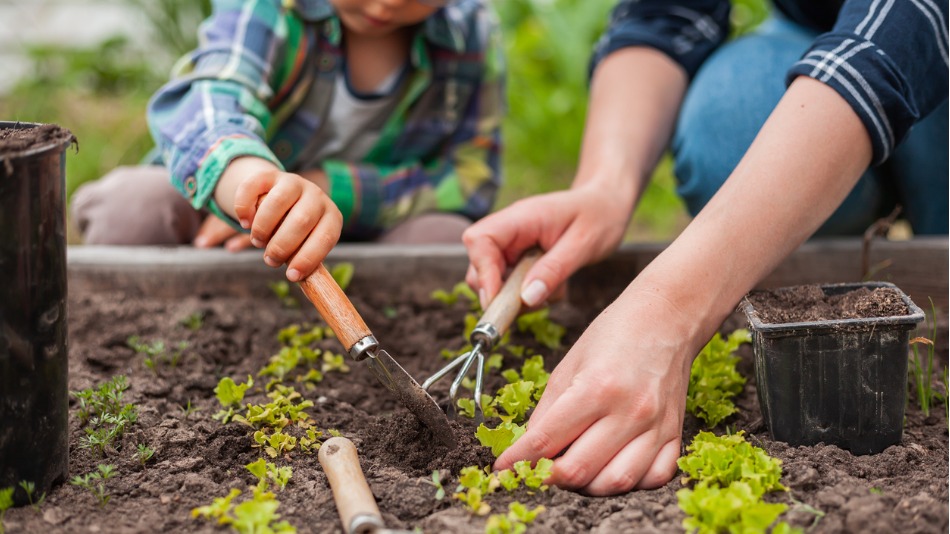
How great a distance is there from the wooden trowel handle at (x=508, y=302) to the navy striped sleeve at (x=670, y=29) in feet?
2.98

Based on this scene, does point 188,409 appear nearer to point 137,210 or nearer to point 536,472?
point 536,472

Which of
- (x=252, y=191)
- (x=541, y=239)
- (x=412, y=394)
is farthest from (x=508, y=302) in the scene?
(x=252, y=191)

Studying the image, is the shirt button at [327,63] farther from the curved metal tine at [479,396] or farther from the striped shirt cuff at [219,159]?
the curved metal tine at [479,396]

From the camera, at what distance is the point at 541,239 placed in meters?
2.17

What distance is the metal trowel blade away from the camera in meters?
1.67

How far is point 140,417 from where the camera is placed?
185 centimetres

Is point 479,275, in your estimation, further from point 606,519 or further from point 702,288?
point 606,519

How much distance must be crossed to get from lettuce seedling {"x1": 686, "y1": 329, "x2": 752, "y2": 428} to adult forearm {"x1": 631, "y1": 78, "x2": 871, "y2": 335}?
174 mm

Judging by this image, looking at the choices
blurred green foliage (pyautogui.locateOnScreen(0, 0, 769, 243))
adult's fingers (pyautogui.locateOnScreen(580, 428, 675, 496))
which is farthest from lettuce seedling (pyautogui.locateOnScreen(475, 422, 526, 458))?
blurred green foliage (pyautogui.locateOnScreen(0, 0, 769, 243))

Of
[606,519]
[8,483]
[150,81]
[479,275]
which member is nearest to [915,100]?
[479,275]

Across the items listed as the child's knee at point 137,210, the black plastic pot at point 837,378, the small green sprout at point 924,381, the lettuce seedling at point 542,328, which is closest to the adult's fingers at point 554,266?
the lettuce seedling at point 542,328

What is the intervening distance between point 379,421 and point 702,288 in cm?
68

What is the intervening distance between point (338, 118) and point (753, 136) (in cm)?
123

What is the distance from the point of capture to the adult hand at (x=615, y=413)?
1557 millimetres
